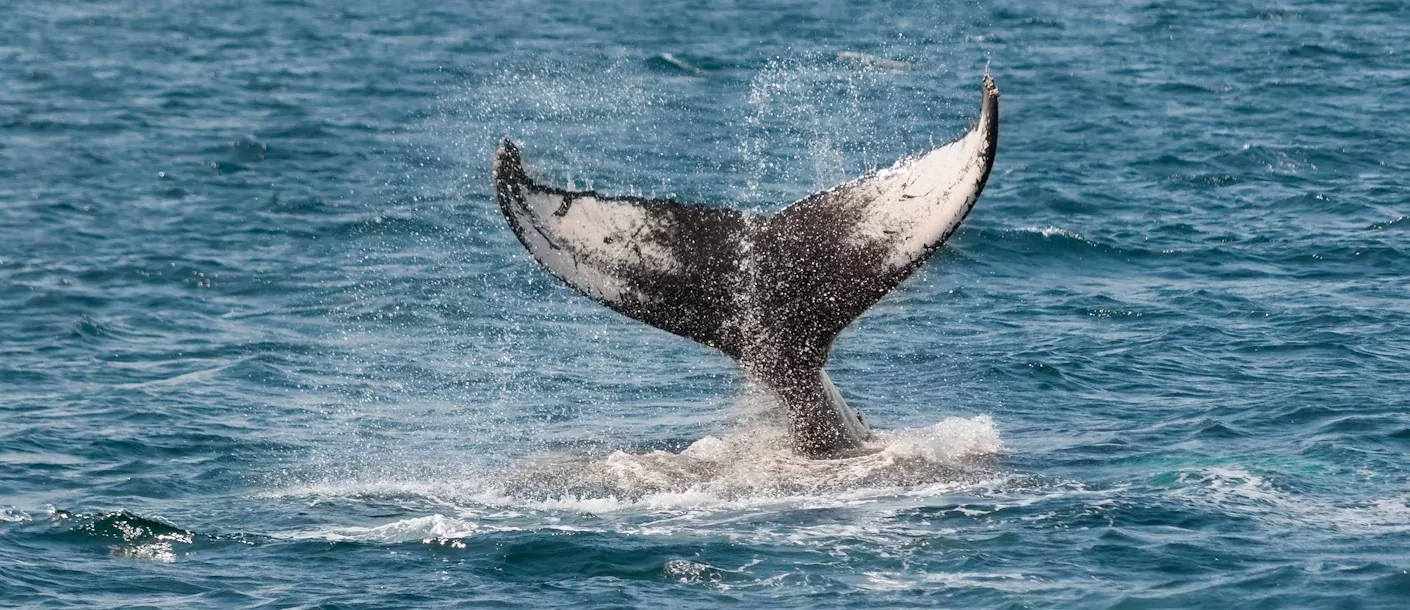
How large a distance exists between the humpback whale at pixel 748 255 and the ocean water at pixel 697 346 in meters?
1.11

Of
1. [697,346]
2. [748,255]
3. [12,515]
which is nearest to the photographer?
[748,255]

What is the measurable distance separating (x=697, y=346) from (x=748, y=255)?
6968mm

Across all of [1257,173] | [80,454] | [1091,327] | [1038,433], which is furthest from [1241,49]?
[80,454]

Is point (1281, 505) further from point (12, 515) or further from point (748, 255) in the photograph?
point (12, 515)

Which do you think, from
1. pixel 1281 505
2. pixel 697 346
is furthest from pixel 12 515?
pixel 1281 505

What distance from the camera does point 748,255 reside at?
→ 40.2ft

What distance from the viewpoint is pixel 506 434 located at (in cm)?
1599

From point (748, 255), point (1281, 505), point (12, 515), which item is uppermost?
point (748, 255)

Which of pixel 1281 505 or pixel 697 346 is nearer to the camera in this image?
pixel 1281 505

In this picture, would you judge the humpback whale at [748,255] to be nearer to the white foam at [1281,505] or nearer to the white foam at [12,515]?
the white foam at [1281,505]

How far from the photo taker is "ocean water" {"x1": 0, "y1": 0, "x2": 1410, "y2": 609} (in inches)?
475

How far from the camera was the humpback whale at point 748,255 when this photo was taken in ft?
38.5

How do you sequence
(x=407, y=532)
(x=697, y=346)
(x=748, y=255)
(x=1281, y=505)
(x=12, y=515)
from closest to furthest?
(x=748, y=255), (x=1281, y=505), (x=407, y=532), (x=12, y=515), (x=697, y=346)

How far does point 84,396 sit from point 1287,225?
13.3 metres
